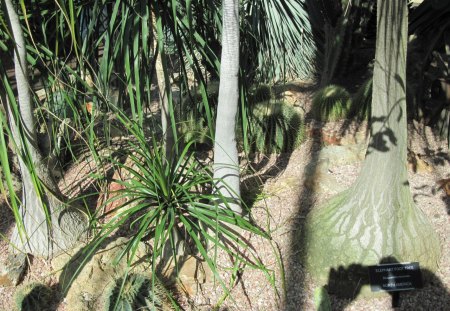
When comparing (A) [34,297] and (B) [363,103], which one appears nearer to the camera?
(A) [34,297]

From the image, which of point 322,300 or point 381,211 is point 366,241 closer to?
point 381,211

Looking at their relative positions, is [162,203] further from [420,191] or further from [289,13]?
[289,13]

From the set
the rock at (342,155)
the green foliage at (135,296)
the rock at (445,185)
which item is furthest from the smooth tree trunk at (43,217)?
the rock at (445,185)

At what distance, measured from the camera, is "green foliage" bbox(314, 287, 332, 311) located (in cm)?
261

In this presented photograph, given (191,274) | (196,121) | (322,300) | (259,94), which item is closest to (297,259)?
(322,300)

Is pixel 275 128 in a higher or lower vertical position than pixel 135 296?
higher

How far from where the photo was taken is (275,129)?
4.43 meters

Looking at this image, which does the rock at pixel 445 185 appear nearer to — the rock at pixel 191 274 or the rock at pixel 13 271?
the rock at pixel 191 274

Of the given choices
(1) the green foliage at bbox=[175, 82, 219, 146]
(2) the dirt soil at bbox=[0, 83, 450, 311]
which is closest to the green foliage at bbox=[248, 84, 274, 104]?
(1) the green foliage at bbox=[175, 82, 219, 146]

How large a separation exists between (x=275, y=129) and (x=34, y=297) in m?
2.56

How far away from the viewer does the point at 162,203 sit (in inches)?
98.3

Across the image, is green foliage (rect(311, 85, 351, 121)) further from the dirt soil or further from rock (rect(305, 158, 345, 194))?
rock (rect(305, 158, 345, 194))

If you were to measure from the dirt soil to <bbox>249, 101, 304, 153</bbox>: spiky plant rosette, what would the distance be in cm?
11

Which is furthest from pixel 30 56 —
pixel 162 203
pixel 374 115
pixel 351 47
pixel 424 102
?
pixel 351 47
